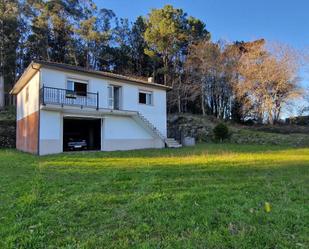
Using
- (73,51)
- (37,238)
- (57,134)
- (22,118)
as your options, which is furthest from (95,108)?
(73,51)

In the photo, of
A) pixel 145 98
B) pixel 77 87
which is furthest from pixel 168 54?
pixel 77 87

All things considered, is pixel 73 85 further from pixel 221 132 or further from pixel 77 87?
pixel 221 132

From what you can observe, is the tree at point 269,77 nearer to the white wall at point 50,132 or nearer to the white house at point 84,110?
the white house at point 84,110

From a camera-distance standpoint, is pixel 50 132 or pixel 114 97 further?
pixel 114 97

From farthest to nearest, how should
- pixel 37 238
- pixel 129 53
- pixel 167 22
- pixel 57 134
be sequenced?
pixel 129 53 → pixel 167 22 → pixel 57 134 → pixel 37 238

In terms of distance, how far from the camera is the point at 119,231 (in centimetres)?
348

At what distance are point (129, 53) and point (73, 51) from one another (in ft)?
24.0

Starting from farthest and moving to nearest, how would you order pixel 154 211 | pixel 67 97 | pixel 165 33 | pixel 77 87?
1. pixel 165 33
2. pixel 77 87
3. pixel 67 97
4. pixel 154 211

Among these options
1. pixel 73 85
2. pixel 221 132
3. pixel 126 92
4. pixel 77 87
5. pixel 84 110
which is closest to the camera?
pixel 84 110

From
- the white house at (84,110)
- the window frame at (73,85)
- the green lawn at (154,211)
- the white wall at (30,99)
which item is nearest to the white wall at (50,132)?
the white house at (84,110)

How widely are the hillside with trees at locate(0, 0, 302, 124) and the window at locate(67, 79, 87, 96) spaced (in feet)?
50.1

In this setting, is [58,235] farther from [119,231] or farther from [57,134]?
[57,134]

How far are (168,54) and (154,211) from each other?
30.1 metres

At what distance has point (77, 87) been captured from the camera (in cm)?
1697
